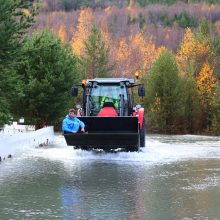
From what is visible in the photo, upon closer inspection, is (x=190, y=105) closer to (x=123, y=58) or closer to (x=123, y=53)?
(x=123, y=58)

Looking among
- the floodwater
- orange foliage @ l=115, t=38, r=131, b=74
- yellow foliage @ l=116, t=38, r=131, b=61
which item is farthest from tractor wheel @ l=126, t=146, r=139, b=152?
yellow foliage @ l=116, t=38, r=131, b=61

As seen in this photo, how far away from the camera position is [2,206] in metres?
8.88

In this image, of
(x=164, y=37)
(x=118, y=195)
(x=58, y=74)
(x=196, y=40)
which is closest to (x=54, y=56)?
(x=58, y=74)

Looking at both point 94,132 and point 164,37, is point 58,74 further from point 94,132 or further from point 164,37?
point 164,37

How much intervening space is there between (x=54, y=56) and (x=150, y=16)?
Result: 108 meters

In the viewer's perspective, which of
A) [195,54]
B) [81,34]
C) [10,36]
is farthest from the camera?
[81,34]

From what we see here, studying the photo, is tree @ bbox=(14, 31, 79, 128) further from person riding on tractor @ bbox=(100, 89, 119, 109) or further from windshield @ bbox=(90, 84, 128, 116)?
person riding on tractor @ bbox=(100, 89, 119, 109)

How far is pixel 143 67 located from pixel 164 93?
913 inches

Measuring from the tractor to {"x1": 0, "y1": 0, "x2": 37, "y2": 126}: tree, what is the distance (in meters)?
4.23

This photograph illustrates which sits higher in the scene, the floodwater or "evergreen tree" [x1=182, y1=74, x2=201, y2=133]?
"evergreen tree" [x1=182, y1=74, x2=201, y2=133]

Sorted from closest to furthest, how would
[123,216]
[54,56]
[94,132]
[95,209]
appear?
[123,216]
[95,209]
[94,132]
[54,56]

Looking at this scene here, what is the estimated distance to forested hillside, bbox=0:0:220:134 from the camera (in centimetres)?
3491

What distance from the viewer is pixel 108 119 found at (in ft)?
57.5

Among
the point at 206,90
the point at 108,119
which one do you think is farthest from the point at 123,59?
the point at 108,119
